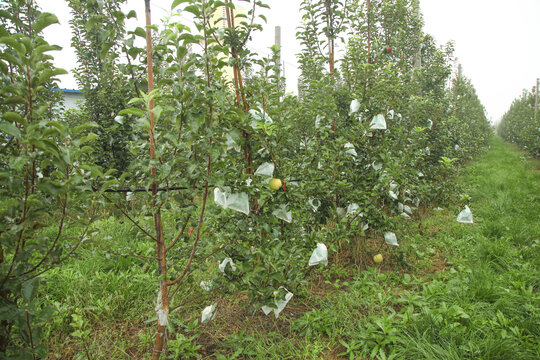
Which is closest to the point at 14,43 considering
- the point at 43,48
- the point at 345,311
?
the point at 43,48

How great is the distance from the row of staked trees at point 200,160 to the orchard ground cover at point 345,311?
21cm

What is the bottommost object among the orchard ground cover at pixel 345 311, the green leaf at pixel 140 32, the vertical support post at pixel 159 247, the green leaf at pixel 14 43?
the orchard ground cover at pixel 345 311

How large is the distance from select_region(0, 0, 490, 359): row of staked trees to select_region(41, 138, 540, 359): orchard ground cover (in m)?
0.21

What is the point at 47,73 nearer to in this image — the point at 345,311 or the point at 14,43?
the point at 14,43

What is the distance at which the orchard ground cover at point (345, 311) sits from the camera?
67.4 inches

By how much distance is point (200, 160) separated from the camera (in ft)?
4.56

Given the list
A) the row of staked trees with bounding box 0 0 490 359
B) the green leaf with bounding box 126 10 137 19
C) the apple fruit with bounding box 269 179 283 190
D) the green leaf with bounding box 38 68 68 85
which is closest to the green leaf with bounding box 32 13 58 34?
the row of staked trees with bounding box 0 0 490 359

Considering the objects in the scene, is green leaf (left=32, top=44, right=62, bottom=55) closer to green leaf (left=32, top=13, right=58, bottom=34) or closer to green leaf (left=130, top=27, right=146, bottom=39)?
green leaf (left=32, top=13, right=58, bottom=34)

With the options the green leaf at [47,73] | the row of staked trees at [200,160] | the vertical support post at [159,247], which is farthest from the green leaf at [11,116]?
the vertical support post at [159,247]

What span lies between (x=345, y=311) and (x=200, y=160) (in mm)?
1490

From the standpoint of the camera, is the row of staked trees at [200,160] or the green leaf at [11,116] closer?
the green leaf at [11,116]

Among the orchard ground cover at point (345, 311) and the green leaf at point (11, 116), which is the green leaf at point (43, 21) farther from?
the orchard ground cover at point (345, 311)

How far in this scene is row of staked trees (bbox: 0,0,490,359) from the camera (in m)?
1.09

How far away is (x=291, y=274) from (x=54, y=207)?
48.7 inches
